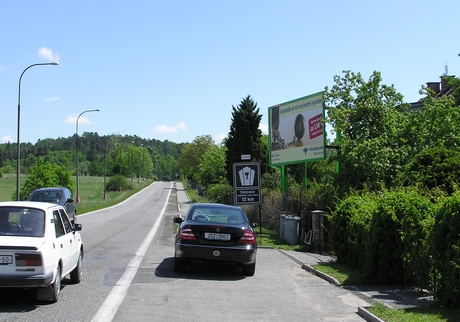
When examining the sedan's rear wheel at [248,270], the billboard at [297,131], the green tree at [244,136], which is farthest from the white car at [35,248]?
the green tree at [244,136]

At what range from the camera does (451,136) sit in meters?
21.1

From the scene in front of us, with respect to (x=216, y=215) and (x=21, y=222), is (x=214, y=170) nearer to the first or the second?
(x=216, y=215)

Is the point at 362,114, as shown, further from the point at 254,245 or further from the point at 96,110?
the point at 96,110

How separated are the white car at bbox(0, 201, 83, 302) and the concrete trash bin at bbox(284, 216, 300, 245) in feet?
40.8

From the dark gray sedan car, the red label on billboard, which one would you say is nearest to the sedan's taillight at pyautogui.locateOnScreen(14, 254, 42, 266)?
the dark gray sedan car

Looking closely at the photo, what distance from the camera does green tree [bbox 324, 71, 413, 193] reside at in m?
21.4

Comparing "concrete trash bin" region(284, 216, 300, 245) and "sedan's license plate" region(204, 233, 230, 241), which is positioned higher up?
"sedan's license plate" region(204, 233, 230, 241)

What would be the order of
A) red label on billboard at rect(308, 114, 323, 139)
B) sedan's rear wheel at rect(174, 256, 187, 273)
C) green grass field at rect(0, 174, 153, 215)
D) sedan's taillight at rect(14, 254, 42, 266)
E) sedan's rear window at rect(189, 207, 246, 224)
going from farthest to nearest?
green grass field at rect(0, 174, 153, 215) < red label on billboard at rect(308, 114, 323, 139) < sedan's rear window at rect(189, 207, 246, 224) < sedan's rear wheel at rect(174, 256, 187, 273) < sedan's taillight at rect(14, 254, 42, 266)

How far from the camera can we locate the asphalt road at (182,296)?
295 inches

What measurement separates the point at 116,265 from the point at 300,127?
19.1 metres

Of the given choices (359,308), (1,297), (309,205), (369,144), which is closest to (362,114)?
(369,144)

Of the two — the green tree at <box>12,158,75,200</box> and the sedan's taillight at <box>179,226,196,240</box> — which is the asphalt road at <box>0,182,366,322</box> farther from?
the green tree at <box>12,158,75,200</box>

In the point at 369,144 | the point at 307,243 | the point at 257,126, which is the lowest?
the point at 307,243

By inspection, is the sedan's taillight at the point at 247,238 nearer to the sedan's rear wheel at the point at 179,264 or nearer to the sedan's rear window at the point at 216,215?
the sedan's rear window at the point at 216,215
